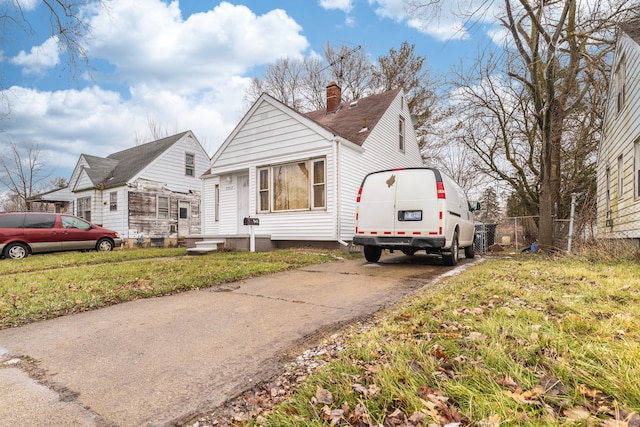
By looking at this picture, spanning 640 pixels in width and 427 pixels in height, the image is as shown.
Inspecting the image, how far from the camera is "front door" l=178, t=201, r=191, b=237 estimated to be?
21781mm

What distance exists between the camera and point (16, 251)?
11898mm

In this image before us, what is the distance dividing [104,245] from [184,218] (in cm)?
800

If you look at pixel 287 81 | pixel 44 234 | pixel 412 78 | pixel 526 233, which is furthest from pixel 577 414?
pixel 287 81

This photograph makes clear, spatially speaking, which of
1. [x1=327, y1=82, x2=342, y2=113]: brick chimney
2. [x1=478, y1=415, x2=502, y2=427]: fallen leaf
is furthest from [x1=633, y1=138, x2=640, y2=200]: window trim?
[x1=327, y1=82, x2=342, y2=113]: brick chimney

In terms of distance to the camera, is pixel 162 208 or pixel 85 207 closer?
pixel 162 208

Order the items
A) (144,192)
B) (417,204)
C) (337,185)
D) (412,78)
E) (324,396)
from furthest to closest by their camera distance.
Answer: (412,78) < (144,192) < (337,185) < (417,204) < (324,396)

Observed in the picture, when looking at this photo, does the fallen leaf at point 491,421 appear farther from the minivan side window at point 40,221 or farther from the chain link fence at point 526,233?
the minivan side window at point 40,221

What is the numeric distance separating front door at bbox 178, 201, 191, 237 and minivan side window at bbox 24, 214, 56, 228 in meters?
8.77

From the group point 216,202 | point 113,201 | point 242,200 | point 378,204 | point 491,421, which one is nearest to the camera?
point 491,421

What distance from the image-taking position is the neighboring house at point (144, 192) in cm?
1969

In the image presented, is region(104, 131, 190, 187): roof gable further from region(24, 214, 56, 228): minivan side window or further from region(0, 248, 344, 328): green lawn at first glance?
region(0, 248, 344, 328): green lawn

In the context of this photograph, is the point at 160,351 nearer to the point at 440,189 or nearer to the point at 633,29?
the point at 440,189

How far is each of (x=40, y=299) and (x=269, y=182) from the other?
8.76 m

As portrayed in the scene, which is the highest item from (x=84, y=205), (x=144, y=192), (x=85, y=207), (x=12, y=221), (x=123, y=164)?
(x=123, y=164)
